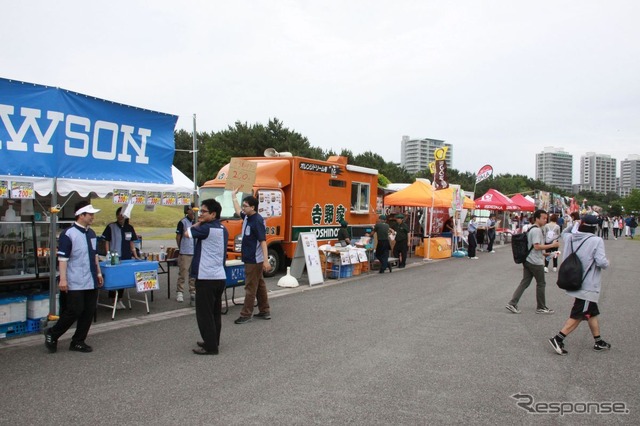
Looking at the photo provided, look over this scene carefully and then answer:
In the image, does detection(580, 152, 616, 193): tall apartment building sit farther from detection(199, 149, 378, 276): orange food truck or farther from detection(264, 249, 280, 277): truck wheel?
detection(264, 249, 280, 277): truck wheel

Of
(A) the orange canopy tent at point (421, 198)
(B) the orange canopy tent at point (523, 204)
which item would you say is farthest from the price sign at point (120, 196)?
(B) the orange canopy tent at point (523, 204)

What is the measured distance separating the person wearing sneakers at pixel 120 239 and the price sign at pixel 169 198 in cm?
113

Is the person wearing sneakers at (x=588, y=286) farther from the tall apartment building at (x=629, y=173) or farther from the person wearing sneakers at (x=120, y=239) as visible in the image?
the tall apartment building at (x=629, y=173)

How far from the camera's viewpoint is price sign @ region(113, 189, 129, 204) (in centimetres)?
681

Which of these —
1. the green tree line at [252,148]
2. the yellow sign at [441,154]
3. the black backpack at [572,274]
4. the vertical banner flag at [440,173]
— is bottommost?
the black backpack at [572,274]

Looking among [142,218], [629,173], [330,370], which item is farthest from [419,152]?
[330,370]

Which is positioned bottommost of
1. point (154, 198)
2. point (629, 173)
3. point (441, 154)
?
point (154, 198)

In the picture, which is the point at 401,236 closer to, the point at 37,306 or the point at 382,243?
the point at 382,243

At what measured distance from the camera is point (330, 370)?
4992mm

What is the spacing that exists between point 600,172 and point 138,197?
524ft

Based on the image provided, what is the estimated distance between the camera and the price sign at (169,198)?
7531 mm

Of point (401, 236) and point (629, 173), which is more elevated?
point (629, 173)

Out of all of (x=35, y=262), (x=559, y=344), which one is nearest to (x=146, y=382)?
(x=35, y=262)

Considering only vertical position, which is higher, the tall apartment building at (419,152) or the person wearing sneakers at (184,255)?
the tall apartment building at (419,152)
